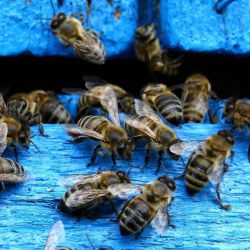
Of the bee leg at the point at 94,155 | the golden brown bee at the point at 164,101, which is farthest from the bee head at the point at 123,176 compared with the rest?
the golden brown bee at the point at 164,101

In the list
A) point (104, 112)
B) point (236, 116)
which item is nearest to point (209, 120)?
point (236, 116)

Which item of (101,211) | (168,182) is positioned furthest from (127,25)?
(101,211)

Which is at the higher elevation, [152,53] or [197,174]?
[152,53]

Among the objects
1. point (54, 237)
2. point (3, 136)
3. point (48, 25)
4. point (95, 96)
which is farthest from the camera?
point (95, 96)

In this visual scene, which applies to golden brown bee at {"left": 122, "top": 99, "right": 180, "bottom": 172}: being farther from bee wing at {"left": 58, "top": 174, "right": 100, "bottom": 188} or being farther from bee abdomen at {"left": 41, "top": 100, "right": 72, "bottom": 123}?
bee abdomen at {"left": 41, "top": 100, "right": 72, "bottom": 123}

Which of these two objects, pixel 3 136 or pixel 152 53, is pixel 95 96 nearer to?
pixel 152 53

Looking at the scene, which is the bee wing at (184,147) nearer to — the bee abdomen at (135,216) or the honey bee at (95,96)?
the bee abdomen at (135,216)
